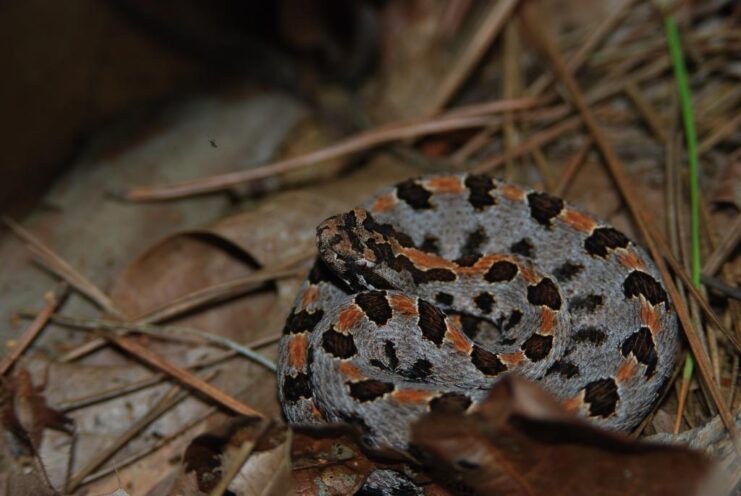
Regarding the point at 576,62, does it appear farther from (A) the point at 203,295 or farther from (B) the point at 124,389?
(B) the point at 124,389

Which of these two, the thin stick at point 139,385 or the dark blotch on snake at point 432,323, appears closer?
the dark blotch on snake at point 432,323

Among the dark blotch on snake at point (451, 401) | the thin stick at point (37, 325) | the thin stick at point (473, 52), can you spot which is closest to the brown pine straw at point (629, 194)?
the thin stick at point (473, 52)

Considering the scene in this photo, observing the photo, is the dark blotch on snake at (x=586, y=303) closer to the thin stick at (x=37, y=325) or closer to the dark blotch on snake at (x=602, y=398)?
the dark blotch on snake at (x=602, y=398)

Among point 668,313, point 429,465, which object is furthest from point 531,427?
point 668,313

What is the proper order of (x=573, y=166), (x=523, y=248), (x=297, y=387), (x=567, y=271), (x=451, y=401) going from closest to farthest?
(x=451, y=401)
(x=297, y=387)
(x=567, y=271)
(x=523, y=248)
(x=573, y=166)

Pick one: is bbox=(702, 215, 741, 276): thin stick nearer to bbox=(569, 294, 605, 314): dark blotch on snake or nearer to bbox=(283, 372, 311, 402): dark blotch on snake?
bbox=(569, 294, 605, 314): dark blotch on snake

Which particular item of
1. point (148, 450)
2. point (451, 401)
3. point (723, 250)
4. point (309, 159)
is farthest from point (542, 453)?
point (309, 159)

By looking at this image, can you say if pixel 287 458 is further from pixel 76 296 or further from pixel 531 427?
pixel 76 296

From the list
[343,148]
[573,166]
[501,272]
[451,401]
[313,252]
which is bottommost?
[451,401]
